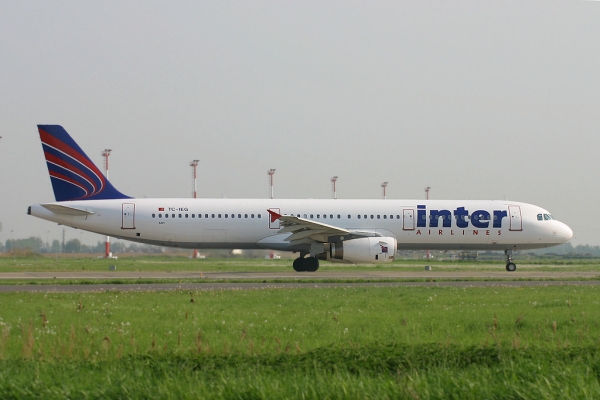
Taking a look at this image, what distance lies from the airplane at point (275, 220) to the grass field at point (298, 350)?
621 inches

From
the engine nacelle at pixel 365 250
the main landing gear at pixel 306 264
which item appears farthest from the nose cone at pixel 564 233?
the main landing gear at pixel 306 264

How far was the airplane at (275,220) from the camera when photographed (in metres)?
30.8

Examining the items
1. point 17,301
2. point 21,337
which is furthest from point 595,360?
point 17,301

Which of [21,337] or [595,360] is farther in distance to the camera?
[21,337]

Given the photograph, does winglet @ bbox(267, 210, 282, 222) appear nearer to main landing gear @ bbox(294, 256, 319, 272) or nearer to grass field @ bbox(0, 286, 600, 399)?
main landing gear @ bbox(294, 256, 319, 272)

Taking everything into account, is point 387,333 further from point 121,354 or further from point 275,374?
point 121,354

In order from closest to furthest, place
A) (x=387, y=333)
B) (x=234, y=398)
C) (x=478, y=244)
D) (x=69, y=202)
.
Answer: (x=234, y=398)
(x=387, y=333)
(x=69, y=202)
(x=478, y=244)

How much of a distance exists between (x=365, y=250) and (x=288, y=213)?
4.22 meters

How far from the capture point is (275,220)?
31.8 metres

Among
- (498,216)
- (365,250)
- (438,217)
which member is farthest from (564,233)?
(365,250)

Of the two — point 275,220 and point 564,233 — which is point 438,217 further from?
point 275,220

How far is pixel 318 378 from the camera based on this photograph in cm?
727

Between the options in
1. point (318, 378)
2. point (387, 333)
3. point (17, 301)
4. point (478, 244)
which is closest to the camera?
point (318, 378)

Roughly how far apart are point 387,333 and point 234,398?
175 inches
